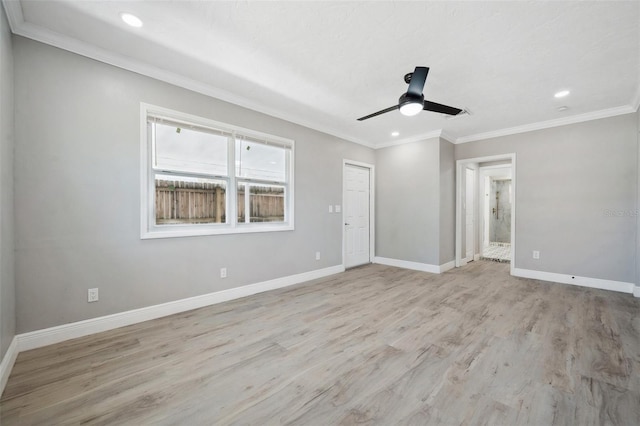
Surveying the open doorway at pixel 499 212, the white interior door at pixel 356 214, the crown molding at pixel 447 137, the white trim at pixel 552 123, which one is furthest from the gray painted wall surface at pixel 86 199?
the open doorway at pixel 499 212

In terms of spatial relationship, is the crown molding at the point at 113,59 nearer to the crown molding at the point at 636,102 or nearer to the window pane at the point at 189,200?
the window pane at the point at 189,200

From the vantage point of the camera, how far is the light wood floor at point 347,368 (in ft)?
5.02

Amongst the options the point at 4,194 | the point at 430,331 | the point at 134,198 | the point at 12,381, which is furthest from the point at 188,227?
the point at 430,331

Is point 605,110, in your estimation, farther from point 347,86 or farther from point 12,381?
point 12,381

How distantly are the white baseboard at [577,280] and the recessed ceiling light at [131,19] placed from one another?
6.20 m

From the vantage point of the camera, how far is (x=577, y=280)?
4.09m

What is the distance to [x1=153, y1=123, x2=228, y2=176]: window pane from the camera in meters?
2.92

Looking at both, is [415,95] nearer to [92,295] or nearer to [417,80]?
[417,80]

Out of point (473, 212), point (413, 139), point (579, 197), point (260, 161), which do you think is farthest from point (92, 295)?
point (473, 212)

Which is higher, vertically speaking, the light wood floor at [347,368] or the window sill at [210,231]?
the window sill at [210,231]

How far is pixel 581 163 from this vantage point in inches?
160

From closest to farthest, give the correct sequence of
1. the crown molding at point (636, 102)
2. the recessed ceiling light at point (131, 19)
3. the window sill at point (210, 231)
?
the recessed ceiling light at point (131, 19) < the window sill at point (210, 231) < the crown molding at point (636, 102)

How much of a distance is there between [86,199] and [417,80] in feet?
10.8

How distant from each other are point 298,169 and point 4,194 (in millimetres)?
3096
